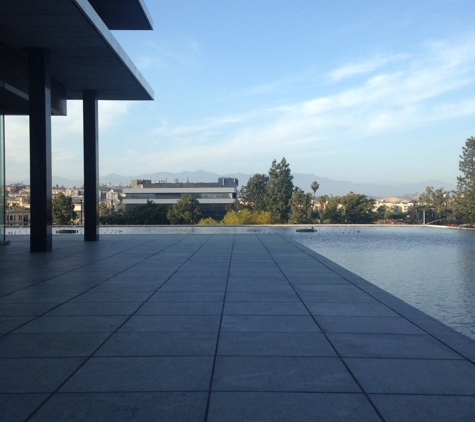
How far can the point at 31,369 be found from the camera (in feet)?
15.9

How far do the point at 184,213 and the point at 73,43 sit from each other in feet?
195

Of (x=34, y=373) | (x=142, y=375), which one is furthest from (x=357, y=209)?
(x=34, y=373)

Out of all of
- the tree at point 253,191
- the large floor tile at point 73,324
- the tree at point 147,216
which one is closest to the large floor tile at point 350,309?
the large floor tile at point 73,324

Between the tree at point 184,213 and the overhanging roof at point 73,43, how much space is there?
5210cm

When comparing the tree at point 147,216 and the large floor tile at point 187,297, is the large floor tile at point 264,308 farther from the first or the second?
the tree at point 147,216

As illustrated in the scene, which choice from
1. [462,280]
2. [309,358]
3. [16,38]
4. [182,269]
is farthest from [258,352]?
[16,38]

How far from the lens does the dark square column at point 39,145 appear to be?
15.9 m

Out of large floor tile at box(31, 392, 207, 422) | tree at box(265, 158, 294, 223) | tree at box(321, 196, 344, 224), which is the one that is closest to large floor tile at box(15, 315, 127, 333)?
large floor tile at box(31, 392, 207, 422)

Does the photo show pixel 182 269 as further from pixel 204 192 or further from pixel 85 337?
pixel 204 192

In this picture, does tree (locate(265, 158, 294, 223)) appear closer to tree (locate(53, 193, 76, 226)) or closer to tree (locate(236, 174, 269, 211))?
tree (locate(236, 174, 269, 211))

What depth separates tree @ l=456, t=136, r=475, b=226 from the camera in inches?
2459

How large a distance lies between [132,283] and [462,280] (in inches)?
320

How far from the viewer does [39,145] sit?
16031 mm

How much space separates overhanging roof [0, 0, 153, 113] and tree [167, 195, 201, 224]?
52.1 m
